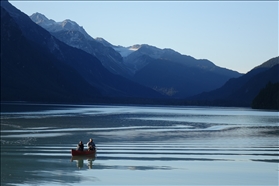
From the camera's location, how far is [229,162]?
4812 cm

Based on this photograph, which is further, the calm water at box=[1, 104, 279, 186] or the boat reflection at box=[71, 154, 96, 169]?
the boat reflection at box=[71, 154, 96, 169]

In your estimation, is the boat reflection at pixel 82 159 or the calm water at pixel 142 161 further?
the boat reflection at pixel 82 159

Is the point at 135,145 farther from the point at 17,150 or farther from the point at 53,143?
the point at 17,150

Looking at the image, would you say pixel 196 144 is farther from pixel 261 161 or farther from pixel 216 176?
pixel 216 176

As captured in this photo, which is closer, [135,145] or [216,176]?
[216,176]

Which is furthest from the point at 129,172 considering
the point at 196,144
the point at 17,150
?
the point at 196,144

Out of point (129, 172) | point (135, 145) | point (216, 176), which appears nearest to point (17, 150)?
point (135, 145)

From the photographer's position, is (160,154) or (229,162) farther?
(160,154)

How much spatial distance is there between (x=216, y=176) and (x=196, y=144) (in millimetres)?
23360

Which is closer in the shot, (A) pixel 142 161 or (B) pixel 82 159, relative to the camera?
(A) pixel 142 161

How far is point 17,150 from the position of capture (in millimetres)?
55688

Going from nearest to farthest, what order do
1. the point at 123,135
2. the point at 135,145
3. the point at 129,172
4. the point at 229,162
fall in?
1. the point at 129,172
2. the point at 229,162
3. the point at 135,145
4. the point at 123,135

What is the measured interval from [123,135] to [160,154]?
23855mm

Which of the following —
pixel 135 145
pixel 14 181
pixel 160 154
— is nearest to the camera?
pixel 14 181
